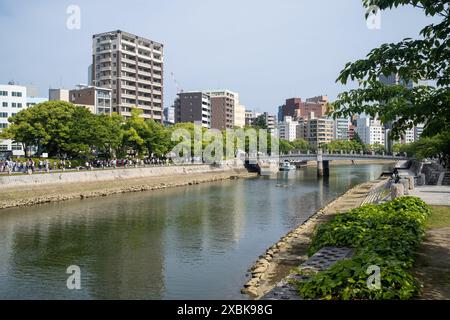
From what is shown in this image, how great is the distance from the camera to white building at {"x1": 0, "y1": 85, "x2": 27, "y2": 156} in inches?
3509

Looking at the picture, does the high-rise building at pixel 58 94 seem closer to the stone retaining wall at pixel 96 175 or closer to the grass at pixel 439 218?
the stone retaining wall at pixel 96 175

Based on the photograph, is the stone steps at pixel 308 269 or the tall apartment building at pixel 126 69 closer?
the stone steps at pixel 308 269

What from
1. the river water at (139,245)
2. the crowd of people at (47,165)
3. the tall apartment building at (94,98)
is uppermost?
the tall apartment building at (94,98)

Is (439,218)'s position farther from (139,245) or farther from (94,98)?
(94,98)

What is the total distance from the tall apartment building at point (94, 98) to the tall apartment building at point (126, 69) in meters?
3.37

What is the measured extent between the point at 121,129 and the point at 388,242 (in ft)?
209

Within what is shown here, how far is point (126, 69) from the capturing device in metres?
108

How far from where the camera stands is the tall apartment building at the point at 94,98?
329 feet

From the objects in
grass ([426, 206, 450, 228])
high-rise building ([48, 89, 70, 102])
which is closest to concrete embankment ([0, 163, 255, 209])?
grass ([426, 206, 450, 228])

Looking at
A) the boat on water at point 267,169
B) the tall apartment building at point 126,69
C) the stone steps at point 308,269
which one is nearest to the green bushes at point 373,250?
the stone steps at point 308,269

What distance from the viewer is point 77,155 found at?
215 ft

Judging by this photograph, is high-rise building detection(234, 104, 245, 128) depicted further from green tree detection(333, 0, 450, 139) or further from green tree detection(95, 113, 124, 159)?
green tree detection(333, 0, 450, 139)

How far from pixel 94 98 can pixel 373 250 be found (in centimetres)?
9379

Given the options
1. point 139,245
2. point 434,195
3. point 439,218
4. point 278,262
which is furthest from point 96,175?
Answer: point 439,218
